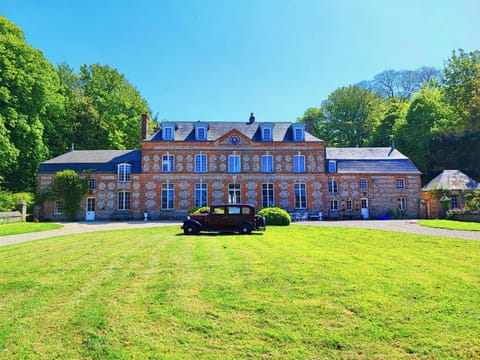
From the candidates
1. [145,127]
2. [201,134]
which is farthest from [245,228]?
[145,127]

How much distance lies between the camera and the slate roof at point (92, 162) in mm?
31547

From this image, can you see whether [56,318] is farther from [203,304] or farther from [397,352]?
[397,352]

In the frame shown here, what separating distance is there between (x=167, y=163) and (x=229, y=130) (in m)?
7.34

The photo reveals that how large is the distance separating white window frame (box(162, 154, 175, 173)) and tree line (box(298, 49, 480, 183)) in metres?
16.7

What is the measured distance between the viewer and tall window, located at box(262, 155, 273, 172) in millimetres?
31922

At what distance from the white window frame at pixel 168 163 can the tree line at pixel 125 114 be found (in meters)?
11.5

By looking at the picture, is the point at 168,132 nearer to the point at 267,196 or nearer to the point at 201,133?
the point at 201,133

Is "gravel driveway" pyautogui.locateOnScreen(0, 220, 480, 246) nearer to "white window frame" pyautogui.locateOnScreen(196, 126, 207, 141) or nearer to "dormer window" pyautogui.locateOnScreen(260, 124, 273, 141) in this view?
"white window frame" pyautogui.locateOnScreen(196, 126, 207, 141)

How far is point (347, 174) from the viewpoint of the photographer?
32.6 metres

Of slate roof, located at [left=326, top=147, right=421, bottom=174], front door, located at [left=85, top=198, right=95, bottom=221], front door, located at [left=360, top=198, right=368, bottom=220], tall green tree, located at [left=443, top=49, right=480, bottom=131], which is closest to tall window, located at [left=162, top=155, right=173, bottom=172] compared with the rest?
front door, located at [left=85, top=198, right=95, bottom=221]

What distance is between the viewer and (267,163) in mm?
31984

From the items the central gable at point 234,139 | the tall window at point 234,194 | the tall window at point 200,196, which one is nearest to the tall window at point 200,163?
the tall window at point 200,196

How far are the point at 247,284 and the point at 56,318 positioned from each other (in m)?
3.10

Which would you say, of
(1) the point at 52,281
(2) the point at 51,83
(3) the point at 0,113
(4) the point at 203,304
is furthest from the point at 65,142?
(4) the point at 203,304
